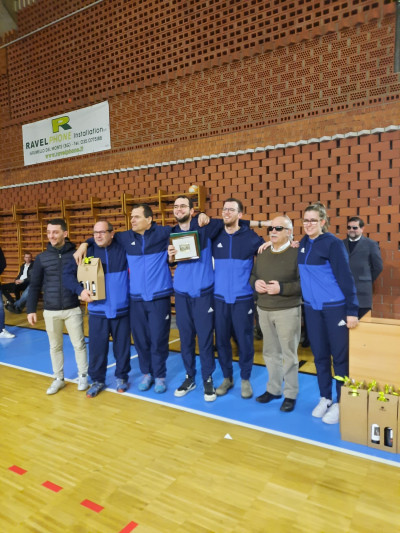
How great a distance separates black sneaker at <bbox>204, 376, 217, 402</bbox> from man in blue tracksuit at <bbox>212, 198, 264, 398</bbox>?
271mm

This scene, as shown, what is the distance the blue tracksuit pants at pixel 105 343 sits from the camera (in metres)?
3.79

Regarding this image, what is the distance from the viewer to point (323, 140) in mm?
5430

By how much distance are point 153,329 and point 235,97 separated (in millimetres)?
4037

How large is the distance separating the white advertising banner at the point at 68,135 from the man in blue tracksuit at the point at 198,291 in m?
4.48

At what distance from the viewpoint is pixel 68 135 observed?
25.9 feet

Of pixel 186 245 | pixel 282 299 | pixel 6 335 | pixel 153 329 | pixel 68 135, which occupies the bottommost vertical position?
pixel 6 335

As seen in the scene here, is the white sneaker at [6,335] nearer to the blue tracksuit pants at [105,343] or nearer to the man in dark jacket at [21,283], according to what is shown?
the man in dark jacket at [21,283]

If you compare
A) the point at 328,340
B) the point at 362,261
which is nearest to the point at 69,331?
the point at 328,340

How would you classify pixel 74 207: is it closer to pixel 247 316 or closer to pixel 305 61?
pixel 305 61

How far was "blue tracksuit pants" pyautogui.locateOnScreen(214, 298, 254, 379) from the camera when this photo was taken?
3.51 metres

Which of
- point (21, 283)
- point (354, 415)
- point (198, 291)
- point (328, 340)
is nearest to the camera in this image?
point (354, 415)

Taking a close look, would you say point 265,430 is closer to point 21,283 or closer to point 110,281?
point 110,281

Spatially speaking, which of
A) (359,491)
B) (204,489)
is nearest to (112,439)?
(204,489)

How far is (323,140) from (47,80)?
230 inches
